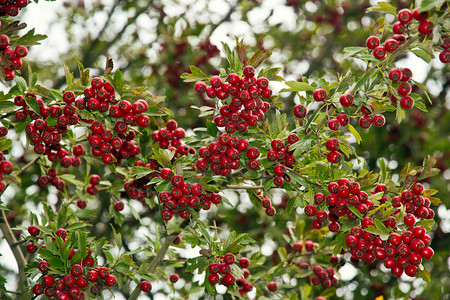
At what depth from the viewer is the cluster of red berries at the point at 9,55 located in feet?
11.0

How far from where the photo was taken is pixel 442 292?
6113 mm

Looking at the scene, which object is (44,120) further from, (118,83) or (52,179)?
(52,179)

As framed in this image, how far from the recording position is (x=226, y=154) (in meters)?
3.24

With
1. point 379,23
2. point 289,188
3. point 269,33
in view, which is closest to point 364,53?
point 379,23

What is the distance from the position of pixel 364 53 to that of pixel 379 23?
0.29 metres

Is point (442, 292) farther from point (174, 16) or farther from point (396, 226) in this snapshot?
point (174, 16)

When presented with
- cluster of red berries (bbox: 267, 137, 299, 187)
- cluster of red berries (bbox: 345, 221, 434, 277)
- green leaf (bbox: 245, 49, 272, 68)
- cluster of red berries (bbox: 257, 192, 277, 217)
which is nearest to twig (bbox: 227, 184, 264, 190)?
cluster of red berries (bbox: 257, 192, 277, 217)

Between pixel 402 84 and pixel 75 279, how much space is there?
8.56ft

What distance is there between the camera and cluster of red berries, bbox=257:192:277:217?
3.77 metres

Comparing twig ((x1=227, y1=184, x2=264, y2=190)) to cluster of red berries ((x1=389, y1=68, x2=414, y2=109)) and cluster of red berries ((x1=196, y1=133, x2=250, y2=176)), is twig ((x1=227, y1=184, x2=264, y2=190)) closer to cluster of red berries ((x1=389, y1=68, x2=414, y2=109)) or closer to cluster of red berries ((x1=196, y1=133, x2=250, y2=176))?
cluster of red berries ((x1=196, y1=133, x2=250, y2=176))

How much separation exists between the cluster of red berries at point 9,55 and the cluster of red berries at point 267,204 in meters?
2.13

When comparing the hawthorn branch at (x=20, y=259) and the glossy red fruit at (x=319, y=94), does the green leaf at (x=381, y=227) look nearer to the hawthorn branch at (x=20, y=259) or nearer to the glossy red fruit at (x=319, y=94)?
the glossy red fruit at (x=319, y=94)

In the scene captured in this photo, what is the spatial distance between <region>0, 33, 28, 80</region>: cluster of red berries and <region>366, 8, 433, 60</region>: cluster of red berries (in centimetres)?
246

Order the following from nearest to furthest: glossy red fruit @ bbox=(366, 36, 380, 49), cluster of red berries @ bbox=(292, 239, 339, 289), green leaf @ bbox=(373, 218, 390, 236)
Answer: glossy red fruit @ bbox=(366, 36, 380, 49)
green leaf @ bbox=(373, 218, 390, 236)
cluster of red berries @ bbox=(292, 239, 339, 289)
